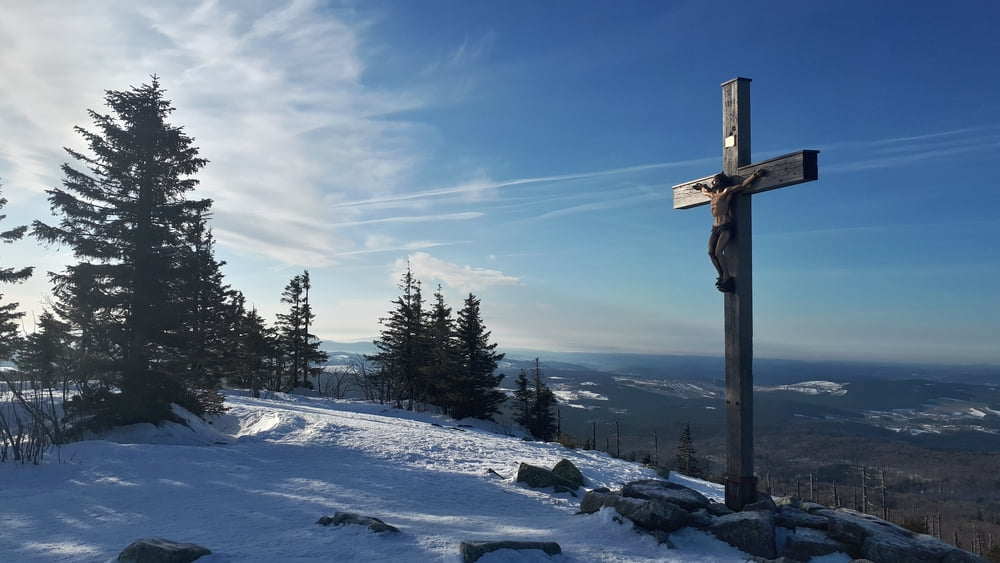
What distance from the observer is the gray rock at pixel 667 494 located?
6.54 m

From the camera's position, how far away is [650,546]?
5.65 meters

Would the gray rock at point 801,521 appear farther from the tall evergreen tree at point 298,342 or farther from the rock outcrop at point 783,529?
the tall evergreen tree at point 298,342

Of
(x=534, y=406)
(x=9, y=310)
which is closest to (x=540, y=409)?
(x=534, y=406)

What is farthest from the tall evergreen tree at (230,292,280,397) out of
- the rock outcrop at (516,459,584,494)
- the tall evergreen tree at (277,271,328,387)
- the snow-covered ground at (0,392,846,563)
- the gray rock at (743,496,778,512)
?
the gray rock at (743,496,778,512)

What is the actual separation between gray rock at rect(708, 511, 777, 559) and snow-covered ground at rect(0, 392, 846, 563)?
0.14 meters

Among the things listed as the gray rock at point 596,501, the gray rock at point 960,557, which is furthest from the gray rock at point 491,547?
the gray rock at point 960,557

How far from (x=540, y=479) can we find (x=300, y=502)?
12.9 ft

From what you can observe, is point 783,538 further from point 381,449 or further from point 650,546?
point 381,449

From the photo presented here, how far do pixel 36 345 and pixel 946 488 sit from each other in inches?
5992

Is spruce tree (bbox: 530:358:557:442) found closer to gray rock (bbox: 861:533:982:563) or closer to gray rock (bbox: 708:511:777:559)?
gray rock (bbox: 708:511:777:559)

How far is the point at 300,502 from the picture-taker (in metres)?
7.15

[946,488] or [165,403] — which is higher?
[165,403]

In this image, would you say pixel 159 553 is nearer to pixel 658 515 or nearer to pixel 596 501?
pixel 658 515

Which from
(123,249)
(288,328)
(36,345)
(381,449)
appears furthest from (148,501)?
(288,328)
